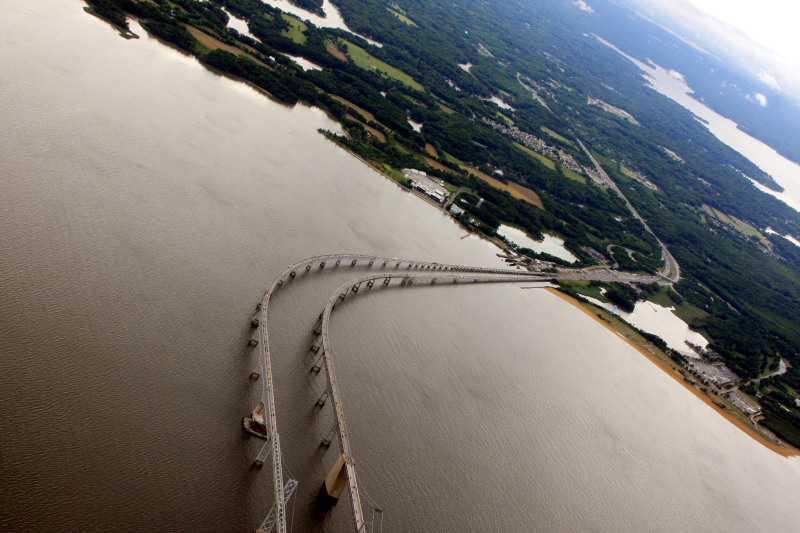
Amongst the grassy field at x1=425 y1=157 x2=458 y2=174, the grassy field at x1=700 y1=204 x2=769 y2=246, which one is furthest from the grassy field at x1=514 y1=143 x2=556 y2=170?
the grassy field at x1=700 y1=204 x2=769 y2=246

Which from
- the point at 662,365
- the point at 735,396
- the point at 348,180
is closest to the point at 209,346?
the point at 348,180

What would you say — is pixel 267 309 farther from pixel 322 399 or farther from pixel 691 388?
pixel 691 388

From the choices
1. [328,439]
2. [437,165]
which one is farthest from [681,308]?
[328,439]

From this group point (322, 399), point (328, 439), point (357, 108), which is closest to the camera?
point (328, 439)

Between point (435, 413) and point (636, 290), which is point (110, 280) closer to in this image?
point (435, 413)

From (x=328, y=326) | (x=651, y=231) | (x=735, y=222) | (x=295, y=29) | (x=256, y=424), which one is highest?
(x=735, y=222)

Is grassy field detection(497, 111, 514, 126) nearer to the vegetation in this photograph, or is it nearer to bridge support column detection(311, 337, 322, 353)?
the vegetation

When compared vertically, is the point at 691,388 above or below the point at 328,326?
above
